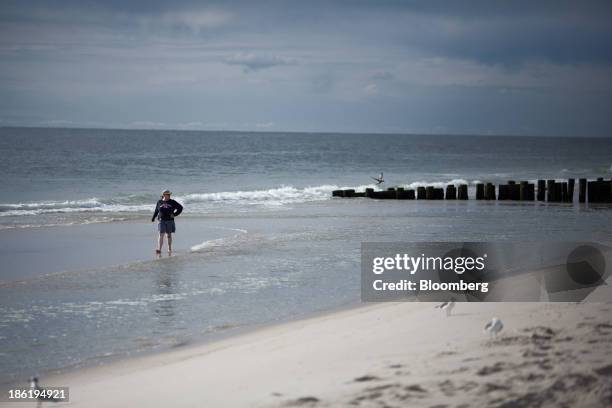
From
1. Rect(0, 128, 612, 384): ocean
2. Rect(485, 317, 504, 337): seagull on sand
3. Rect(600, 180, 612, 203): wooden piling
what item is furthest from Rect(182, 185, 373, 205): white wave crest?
Rect(485, 317, 504, 337): seagull on sand

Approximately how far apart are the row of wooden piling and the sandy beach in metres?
23.5

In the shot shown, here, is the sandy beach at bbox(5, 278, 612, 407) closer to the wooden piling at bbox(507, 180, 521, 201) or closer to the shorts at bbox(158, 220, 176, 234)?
the shorts at bbox(158, 220, 176, 234)

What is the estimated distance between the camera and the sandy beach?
6.18 metres

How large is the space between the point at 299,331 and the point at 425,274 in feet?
17.4

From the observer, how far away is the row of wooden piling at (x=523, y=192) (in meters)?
31.4

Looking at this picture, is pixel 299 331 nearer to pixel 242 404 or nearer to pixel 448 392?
pixel 242 404

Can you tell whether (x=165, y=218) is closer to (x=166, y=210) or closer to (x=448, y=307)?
(x=166, y=210)

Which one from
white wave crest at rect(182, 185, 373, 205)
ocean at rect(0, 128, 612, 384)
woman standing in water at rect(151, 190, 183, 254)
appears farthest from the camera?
white wave crest at rect(182, 185, 373, 205)

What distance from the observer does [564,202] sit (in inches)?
1252

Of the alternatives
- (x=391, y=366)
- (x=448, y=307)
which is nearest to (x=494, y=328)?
(x=391, y=366)

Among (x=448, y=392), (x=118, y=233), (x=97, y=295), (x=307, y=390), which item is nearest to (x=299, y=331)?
(x=307, y=390)

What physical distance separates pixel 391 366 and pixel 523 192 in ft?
90.4

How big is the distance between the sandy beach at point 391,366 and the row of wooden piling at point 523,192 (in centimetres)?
2346

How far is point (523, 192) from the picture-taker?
33.0 metres
